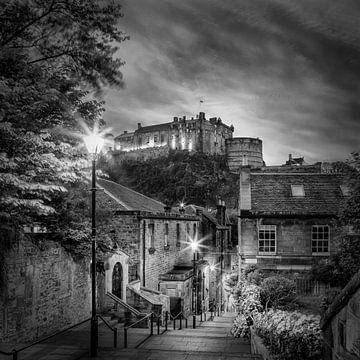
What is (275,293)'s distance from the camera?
1744 cm

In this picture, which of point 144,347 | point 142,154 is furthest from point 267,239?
point 142,154

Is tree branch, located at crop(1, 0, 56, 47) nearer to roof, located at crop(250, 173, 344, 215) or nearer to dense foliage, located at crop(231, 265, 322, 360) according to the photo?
dense foliage, located at crop(231, 265, 322, 360)

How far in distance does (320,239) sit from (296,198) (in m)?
→ 2.82

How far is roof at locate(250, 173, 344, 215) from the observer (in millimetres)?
23688

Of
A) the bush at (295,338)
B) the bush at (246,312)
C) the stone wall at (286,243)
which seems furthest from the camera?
the stone wall at (286,243)

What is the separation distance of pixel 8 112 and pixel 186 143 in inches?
4570

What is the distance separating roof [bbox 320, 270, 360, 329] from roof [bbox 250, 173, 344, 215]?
1682 cm

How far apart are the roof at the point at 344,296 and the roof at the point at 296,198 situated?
16.8 metres

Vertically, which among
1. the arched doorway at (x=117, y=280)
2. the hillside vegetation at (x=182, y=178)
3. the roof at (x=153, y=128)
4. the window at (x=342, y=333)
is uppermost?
the roof at (x=153, y=128)

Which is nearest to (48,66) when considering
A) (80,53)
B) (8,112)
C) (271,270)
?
(80,53)

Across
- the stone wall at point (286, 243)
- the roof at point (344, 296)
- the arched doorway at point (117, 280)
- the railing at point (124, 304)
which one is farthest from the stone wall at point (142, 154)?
the roof at point (344, 296)

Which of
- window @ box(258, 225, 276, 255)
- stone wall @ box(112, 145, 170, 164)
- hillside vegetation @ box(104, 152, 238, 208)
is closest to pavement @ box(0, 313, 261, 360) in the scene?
window @ box(258, 225, 276, 255)

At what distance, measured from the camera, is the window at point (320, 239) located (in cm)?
2322

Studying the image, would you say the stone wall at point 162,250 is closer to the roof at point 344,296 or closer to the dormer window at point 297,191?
the dormer window at point 297,191
